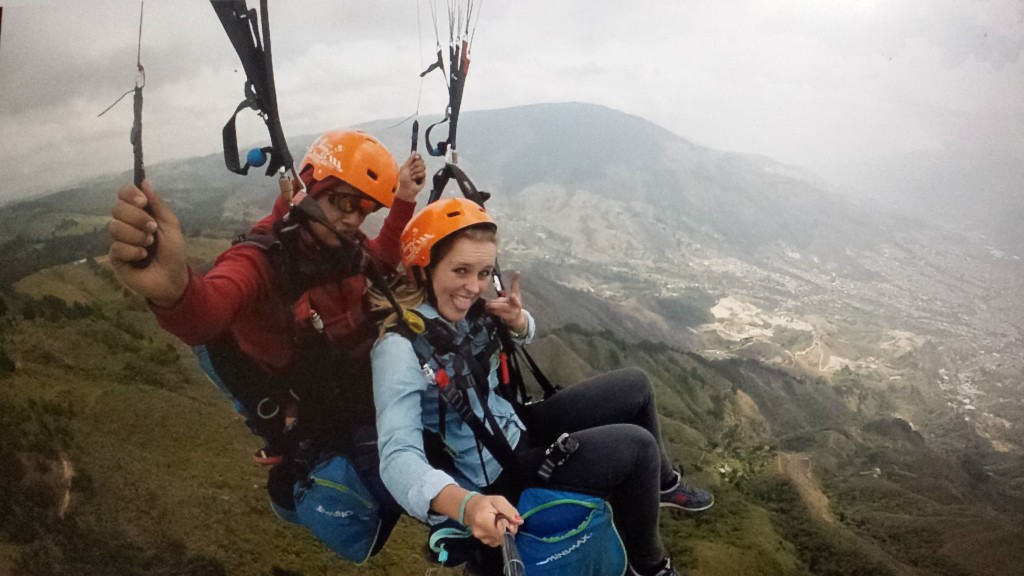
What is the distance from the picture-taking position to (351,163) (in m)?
2.17

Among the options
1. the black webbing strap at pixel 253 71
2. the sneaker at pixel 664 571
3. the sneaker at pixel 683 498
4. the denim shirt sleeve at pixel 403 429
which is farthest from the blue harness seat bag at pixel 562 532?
the black webbing strap at pixel 253 71

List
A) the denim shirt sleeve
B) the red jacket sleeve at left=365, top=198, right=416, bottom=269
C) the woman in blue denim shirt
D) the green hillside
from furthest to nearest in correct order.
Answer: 1. the red jacket sleeve at left=365, top=198, right=416, bottom=269
2. the green hillside
3. the woman in blue denim shirt
4. the denim shirt sleeve

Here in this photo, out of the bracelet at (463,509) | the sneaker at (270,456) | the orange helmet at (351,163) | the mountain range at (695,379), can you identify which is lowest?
the mountain range at (695,379)

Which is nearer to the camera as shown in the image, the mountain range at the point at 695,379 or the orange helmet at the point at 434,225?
the orange helmet at the point at 434,225

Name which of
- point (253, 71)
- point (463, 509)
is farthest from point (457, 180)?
point (463, 509)

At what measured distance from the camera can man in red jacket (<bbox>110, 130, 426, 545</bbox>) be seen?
1.84m

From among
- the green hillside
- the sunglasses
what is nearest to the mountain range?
the green hillside

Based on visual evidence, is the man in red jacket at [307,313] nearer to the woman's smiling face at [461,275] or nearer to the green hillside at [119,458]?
the woman's smiling face at [461,275]

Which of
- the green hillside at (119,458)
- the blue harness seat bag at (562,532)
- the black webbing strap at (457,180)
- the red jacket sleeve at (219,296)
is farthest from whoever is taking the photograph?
the black webbing strap at (457,180)

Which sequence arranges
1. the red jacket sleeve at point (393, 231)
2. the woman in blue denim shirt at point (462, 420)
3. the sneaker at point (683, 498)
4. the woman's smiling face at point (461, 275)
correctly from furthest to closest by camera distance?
the red jacket sleeve at point (393, 231), the sneaker at point (683, 498), the woman's smiling face at point (461, 275), the woman in blue denim shirt at point (462, 420)

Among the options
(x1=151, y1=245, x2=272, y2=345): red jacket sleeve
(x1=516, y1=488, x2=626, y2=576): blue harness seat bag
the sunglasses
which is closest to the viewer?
(x1=151, y1=245, x2=272, y2=345): red jacket sleeve

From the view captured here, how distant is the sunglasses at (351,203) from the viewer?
220 cm

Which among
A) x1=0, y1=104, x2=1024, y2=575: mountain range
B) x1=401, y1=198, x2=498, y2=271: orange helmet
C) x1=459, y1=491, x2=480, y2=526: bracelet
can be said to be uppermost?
x1=401, y1=198, x2=498, y2=271: orange helmet

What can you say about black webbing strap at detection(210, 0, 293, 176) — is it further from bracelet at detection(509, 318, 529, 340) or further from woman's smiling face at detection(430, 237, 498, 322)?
bracelet at detection(509, 318, 529, 340)
